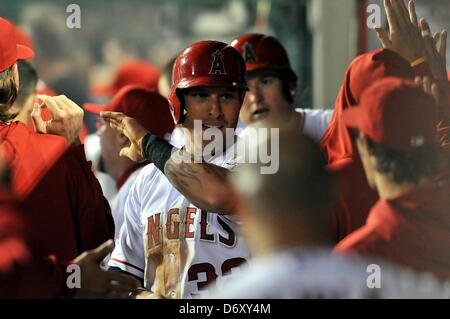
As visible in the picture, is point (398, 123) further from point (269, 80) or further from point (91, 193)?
point (269, 80)

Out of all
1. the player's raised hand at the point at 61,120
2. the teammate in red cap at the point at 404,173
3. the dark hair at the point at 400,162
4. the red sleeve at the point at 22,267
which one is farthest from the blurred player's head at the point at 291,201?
the player's raised hand at the point at 61,120

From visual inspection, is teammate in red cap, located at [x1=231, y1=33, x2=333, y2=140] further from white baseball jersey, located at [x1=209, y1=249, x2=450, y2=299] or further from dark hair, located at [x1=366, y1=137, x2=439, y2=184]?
white baseball jersey, located at [x1=209, y1=249, x2=450, y2=299]

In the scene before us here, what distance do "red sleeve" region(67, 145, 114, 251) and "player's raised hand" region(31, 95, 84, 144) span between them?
6cm

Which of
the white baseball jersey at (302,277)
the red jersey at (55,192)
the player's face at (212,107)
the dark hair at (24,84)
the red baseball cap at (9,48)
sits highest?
the red baseball cap at (9,48)

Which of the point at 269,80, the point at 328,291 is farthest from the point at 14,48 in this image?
the point at 269,80

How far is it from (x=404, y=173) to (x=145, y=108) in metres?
1.62

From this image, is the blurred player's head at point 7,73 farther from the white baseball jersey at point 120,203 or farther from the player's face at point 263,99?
the player's face at point 263,99

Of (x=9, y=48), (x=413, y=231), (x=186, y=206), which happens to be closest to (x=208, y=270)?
(x=186, y=206)

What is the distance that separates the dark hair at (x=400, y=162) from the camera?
379cm

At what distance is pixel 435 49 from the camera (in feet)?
14.0

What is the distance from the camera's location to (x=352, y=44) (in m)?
8.01

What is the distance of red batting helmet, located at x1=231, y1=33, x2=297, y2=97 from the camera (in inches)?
227

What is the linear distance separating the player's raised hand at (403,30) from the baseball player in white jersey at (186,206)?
0.62 meters

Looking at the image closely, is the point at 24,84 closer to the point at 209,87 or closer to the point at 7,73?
the point at 7,73
